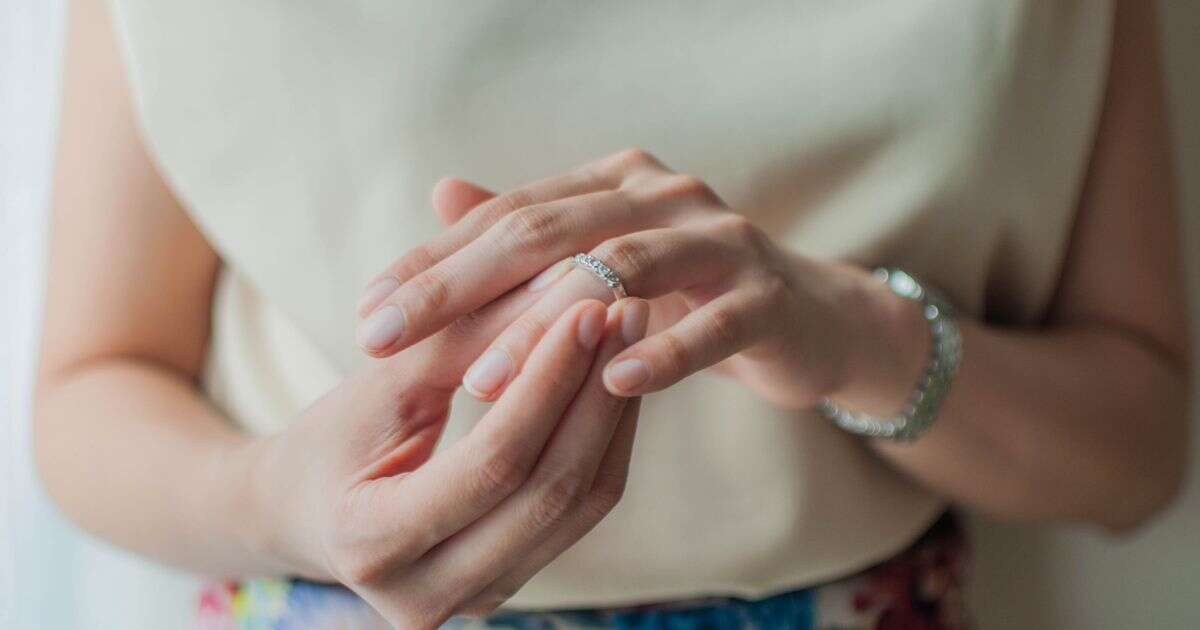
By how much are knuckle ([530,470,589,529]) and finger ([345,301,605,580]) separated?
0.01 m

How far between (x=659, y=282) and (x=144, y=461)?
411mm

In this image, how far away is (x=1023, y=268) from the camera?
2.66ft

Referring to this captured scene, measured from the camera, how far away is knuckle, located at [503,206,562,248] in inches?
20.5

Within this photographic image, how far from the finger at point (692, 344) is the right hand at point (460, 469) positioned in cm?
2

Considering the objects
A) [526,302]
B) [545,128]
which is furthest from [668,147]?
[526,302]

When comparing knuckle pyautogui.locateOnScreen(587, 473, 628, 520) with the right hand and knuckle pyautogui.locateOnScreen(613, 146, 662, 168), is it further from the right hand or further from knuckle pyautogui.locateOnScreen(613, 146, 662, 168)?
knuckle pyautogui.locateOnScreen(613, 146, 662, 168)

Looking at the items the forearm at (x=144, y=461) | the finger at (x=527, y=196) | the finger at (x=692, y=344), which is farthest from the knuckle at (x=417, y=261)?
the forearm at (x=144, y=461)

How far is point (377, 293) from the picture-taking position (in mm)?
506

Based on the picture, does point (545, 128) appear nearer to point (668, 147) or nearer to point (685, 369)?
point (668, 147)

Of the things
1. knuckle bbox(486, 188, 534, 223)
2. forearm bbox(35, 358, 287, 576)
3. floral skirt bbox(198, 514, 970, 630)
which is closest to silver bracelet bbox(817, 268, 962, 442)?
floral skirt bbox(198, 514, 970, 630)

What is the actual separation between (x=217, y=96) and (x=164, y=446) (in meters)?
0.23

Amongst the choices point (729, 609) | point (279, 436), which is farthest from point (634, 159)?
point (729, 609)

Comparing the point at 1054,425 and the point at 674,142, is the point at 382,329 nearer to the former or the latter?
the point at 674,142

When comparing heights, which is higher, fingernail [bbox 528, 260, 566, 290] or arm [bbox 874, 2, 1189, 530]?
fingernail [bbox 528, 260, 566, 290]
